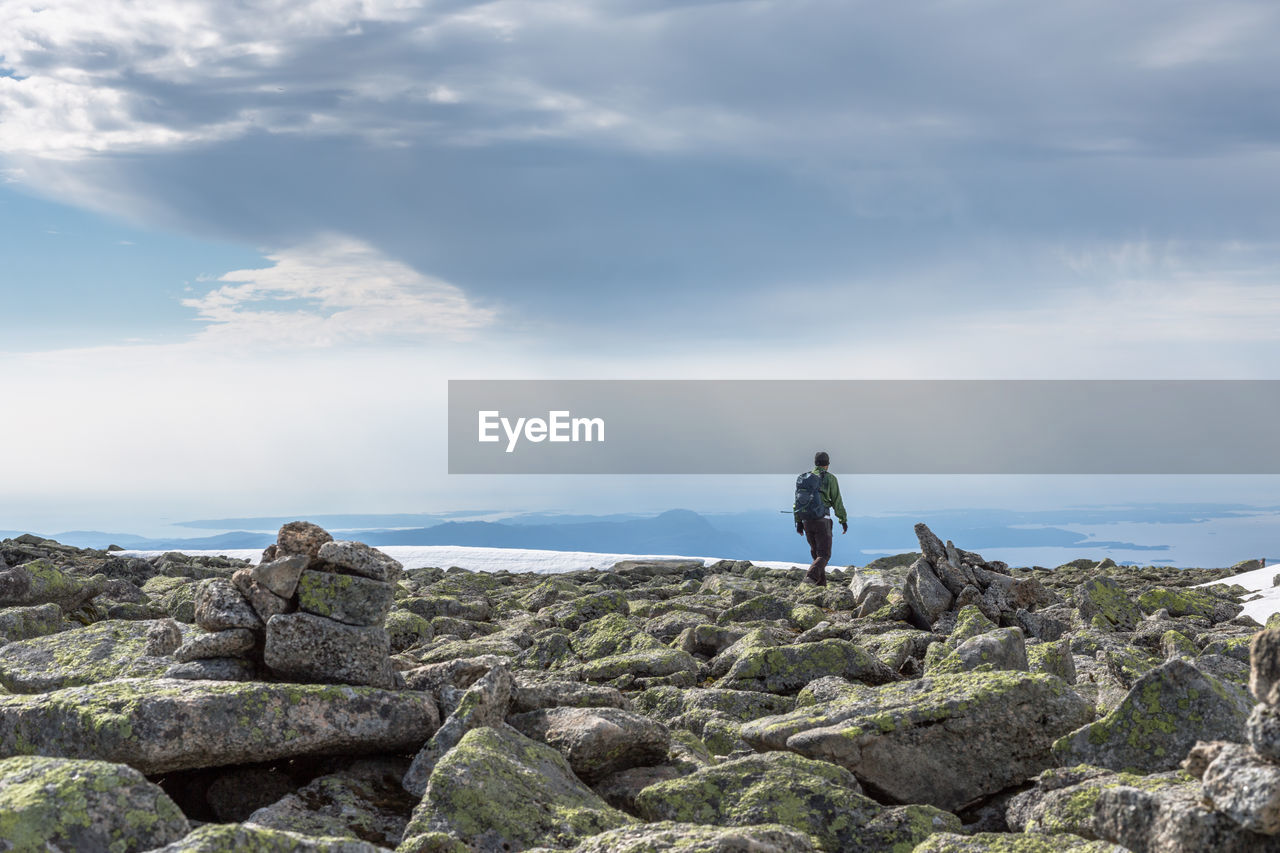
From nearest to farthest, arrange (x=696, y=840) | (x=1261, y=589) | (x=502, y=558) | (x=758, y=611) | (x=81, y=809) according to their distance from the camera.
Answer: (x=696, y=840) → (x=81, y=809) → (x=758, y=611) → (x=1261, y=589) → (x=502, y=558)

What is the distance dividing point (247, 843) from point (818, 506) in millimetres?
23388

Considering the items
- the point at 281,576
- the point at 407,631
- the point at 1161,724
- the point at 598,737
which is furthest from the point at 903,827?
the point at 407,631

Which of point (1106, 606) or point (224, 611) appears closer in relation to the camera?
point (224, 611)

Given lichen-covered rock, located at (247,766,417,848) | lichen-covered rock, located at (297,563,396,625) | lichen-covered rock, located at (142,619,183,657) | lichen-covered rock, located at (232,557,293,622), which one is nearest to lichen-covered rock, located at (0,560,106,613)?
lichen-covered rock, located at (142,619,183,657)

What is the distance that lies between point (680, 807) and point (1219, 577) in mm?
30240

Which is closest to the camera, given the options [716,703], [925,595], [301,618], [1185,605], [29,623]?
[301,618]

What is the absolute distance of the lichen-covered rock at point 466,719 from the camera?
790cm

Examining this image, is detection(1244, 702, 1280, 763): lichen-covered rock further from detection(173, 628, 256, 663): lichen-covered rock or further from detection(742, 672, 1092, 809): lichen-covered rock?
detection(173, 628, 256, 663): lichen-covered rock

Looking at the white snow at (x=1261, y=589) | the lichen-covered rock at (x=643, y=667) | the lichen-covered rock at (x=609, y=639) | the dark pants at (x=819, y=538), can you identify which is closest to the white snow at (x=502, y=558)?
the dark pants at (x=819, y=538)

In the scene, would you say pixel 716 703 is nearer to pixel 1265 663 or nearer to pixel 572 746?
pixel 572 746

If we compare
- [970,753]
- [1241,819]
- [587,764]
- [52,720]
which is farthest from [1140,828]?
[52,720]

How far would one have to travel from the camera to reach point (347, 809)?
743 centimetres

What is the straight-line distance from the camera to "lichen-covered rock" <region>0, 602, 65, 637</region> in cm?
1391

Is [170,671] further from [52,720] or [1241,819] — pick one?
[1241,819]
